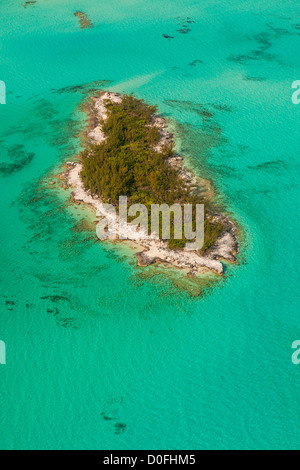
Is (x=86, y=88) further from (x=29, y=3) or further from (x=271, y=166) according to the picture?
(x=29, y=3)

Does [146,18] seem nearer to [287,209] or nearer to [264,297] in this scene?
[287,209]

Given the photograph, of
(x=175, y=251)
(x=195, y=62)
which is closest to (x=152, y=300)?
(x=175, y=251)

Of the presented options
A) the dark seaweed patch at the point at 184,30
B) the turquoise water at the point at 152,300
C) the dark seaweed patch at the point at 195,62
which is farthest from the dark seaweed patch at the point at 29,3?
the dark seaweed patch at the point at 195,62

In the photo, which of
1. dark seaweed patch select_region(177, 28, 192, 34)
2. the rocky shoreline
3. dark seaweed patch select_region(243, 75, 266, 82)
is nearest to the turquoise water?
Answer: dark seaweed patch select_region(243, 75, 266, 82)

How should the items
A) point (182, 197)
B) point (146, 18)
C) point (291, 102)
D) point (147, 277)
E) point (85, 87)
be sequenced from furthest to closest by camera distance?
point (146, 18) < point (85, 87) < point (291, 102) < point (182, 197) < point (147, 277)

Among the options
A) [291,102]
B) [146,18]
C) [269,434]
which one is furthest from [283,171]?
[146,18]

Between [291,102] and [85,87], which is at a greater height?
[85,87]
